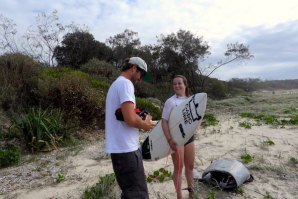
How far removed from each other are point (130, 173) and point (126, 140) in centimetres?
31

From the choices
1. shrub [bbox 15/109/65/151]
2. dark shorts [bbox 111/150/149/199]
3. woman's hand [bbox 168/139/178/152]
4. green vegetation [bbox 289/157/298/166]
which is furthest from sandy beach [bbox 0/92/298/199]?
dark shorts [bbox 111/150/149/199]

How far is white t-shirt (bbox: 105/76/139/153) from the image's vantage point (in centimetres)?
367

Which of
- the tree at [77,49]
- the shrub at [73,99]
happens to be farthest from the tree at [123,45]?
the shrub at [73,99]

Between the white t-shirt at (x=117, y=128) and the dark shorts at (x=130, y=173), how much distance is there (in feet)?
0.22

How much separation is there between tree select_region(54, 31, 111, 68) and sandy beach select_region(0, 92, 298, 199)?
14313 mm

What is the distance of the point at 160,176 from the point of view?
20.7 ft

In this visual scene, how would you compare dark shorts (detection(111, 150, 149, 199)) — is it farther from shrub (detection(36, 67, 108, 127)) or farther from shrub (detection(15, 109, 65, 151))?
shrub (detection(36, 67, 108, 127))

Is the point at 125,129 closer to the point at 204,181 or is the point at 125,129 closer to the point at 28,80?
the point at 204,181

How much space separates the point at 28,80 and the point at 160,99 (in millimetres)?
7629

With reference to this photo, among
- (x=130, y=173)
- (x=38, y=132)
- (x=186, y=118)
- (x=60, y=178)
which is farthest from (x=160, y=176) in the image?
(x=38, y=132)

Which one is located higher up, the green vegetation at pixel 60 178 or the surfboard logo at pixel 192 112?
the surfboard logo at pixel 192 112

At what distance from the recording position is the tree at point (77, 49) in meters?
23.0

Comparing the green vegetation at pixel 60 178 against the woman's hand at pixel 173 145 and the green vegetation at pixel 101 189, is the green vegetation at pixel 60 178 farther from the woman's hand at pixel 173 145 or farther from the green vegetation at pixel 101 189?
the woman's hand at pixel 173 145

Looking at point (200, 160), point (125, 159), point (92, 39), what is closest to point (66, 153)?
point (200, 160)
